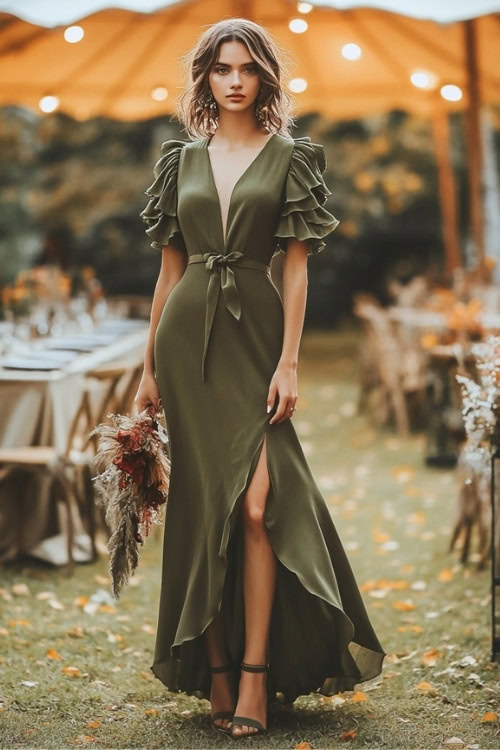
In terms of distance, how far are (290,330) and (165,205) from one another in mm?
580

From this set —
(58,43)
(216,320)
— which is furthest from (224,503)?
(58,43)

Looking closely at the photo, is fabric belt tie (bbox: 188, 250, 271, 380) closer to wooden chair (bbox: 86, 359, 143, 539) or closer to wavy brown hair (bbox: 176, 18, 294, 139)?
wavy brown hair (bbox: 176, 18, 294, 139)

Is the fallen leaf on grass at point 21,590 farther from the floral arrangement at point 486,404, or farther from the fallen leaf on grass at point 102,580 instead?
the floral arrangement at point 486,404

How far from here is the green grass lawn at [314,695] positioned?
342cm

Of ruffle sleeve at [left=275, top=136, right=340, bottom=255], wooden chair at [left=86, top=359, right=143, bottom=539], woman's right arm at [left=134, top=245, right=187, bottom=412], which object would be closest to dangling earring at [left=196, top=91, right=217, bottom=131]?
ruffle sleeve at [left=275, top=136, right=340, bottom=255]

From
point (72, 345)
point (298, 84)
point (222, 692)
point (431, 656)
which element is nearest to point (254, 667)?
point (222, 692)

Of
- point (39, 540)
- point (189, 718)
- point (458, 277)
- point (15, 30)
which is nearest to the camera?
point (189, 718)

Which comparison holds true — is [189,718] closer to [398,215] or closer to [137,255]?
[137,255]

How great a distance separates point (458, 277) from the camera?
371 inches

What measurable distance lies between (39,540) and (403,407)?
4.95 meters

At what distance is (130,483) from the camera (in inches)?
136

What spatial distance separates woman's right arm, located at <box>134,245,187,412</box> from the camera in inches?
139

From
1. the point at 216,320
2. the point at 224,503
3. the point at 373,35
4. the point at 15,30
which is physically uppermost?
the point at 373,35

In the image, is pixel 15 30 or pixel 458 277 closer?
pixel 15 30
